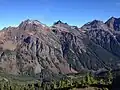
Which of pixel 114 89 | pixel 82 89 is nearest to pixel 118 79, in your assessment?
pixel 114 89

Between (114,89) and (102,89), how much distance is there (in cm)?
1124

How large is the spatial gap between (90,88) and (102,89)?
7.59 metres

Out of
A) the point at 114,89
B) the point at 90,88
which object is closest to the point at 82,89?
the point at 90,88

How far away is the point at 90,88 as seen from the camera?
610ft

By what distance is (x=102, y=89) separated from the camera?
601 feet

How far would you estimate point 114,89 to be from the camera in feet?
570

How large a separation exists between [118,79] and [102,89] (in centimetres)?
1164

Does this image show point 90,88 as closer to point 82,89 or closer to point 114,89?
point 82,89

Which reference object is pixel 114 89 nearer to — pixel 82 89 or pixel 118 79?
pixel 118 79

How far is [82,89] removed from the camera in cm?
18862

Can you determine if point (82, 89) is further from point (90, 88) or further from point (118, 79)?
point (118, 79)

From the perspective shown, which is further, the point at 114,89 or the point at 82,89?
the point at 82,89

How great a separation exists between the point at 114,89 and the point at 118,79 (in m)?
9.48
